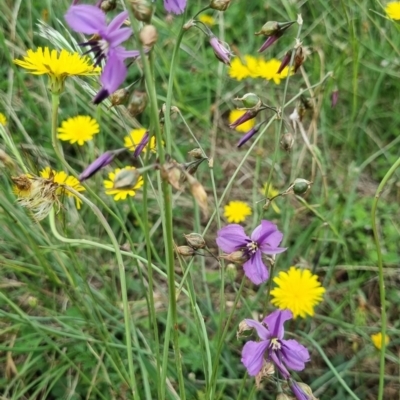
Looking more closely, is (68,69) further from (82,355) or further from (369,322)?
(369,322)

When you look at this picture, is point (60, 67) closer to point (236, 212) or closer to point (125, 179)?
point (125, 179)

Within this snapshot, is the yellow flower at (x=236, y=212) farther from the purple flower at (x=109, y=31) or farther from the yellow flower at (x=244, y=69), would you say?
the purple flower at (x=109, y=31)

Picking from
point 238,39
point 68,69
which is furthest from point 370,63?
point 68,69

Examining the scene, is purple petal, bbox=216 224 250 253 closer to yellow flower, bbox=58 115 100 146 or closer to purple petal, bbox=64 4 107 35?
purple petal, bbox=64 4 107 35

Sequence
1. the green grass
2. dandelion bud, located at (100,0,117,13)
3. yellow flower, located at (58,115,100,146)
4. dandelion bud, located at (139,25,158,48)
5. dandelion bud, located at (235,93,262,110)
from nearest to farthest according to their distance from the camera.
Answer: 1. dandelion bud, located at (139,25,158,48)
2. dandelion bud, located at (100,0,117,13)
3. dandelion bud, located at (235,93,262,110)
4. the green grass
5. yellow flower, located at (58,115,100,146)

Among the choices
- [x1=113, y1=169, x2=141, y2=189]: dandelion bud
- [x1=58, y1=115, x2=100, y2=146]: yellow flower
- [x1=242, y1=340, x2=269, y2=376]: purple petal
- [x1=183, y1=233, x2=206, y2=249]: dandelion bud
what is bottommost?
[x1=58, y1=115, x2=100, y2=146]: yellow flower

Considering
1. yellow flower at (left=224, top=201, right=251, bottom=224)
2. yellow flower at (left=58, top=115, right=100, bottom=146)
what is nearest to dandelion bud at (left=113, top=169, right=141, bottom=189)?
yellow flower at (left=58, top=115, right=100, bottom=146)

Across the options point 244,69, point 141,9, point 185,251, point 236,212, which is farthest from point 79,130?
point 141,9
